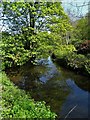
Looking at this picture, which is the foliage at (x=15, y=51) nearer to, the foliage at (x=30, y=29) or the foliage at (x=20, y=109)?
the foliage at (x=30, y=29)

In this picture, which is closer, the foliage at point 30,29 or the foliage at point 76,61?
the foliage at point 76,61

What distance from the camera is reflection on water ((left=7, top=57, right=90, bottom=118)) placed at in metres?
10.7

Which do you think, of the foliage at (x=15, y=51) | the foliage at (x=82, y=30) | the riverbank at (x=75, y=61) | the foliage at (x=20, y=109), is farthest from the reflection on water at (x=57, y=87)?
the foliage at (x=82, y=30)

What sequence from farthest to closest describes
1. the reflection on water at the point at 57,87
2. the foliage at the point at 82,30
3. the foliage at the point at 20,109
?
the foliage at the point at 82,30 < the reflection on water at the point at 57,87 < the foliage at the point at 20,109

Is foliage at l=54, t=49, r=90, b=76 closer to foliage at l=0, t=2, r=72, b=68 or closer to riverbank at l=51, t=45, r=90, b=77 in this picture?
riverbank at l=51, t=45, r=90, b=77

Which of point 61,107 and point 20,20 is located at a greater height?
point 20,20

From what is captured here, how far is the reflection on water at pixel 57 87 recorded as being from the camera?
10.7 metres

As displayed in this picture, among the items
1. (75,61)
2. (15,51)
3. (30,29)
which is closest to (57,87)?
(75,61)

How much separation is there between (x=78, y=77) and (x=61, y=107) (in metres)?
6.19

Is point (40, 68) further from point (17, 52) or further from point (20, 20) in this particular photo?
point (20, 20)

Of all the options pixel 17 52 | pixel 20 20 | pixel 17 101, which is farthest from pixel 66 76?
pixel 17 101

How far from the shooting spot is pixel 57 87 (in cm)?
1434

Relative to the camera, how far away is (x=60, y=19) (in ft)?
63.7

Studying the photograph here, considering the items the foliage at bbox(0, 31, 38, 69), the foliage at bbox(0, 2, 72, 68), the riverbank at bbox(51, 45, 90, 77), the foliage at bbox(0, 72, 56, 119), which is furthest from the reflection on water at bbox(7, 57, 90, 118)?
the foliage at bbox(0, 72, 56, 119)
